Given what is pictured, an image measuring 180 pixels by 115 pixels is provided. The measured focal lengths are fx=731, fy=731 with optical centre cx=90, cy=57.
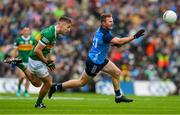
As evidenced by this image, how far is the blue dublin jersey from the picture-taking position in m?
20.0

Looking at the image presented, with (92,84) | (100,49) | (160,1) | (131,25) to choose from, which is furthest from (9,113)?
(160,1)

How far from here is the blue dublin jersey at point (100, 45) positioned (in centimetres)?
1998

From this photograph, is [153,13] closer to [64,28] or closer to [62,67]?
[62,67]

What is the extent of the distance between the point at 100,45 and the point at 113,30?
52.2 ft

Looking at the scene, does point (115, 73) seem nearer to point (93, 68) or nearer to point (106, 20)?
point (93, 68)

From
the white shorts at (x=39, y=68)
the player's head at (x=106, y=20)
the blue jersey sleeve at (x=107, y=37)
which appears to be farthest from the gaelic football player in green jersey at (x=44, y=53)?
the player's head at (x=106, y=20)

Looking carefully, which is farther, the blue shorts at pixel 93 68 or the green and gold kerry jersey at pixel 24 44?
the green and gold kerry jersey at pixel 24 44

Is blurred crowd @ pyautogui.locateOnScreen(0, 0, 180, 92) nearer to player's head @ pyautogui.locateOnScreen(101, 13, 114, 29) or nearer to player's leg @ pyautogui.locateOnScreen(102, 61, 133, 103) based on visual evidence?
player's leg @ pyautogui.locateOnScreen(102, 61, 133, 103)

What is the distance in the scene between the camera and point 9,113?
16766 mm

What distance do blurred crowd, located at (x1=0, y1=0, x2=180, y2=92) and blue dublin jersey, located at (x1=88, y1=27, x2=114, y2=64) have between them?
13.6 meters

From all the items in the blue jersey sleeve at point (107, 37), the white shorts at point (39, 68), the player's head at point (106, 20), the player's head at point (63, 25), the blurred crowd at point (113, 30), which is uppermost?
the player's head at point (63, 25)

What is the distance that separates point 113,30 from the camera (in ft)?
119

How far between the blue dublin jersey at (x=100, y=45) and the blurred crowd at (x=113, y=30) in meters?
13.6

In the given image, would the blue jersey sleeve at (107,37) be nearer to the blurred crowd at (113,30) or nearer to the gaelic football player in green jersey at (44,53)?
the gaelic football player in green jersey at (44,53)
